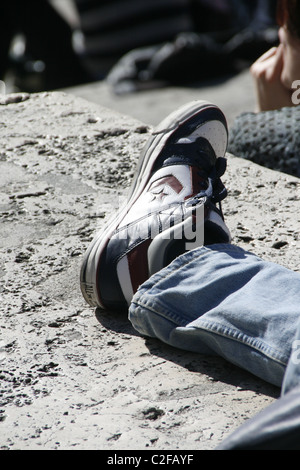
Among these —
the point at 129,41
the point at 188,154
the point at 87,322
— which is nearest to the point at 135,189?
the point at 188,154

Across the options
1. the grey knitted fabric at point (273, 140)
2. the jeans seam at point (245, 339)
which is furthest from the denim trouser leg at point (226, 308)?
the grey knitted fabric at point (273, 140)

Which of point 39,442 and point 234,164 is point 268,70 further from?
point 39,442

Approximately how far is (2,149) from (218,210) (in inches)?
34.8

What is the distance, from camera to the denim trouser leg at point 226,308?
961 millimetres

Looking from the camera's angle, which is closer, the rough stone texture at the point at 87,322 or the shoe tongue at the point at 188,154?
the rough stone texture at the point at 87,322

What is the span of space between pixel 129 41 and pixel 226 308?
469 centimetres

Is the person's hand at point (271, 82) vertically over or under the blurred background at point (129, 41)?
over

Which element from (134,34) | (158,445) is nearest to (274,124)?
(158,445)

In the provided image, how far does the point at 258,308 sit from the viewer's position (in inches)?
39.0

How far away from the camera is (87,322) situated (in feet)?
3.98

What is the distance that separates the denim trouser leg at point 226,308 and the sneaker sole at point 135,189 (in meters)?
0.13

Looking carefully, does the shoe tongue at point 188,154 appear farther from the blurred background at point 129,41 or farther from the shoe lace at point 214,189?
the blurred background at point 129,41

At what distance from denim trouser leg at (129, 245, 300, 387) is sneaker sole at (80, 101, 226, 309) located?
0.42ft

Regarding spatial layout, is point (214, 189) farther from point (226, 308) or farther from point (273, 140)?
point (273, 140)
